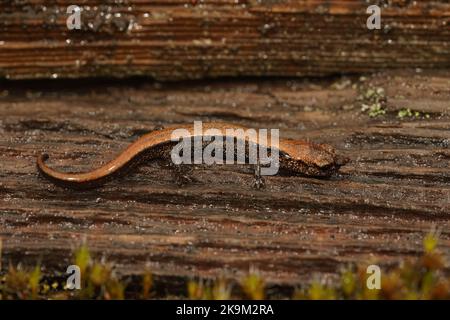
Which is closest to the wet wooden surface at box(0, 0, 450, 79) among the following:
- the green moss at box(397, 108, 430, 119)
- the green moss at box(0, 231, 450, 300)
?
the green moss at box(397, 108, 430, 119)

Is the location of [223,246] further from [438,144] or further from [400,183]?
[438,144]

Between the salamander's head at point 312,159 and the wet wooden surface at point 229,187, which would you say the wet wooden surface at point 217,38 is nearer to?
the wet wooden surface at point 229,187

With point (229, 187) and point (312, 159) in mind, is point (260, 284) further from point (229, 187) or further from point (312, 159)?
point (312, 159)

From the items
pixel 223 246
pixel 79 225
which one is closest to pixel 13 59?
pixel 79 225

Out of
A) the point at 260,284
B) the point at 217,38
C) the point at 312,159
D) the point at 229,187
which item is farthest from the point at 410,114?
the point at 260,284
